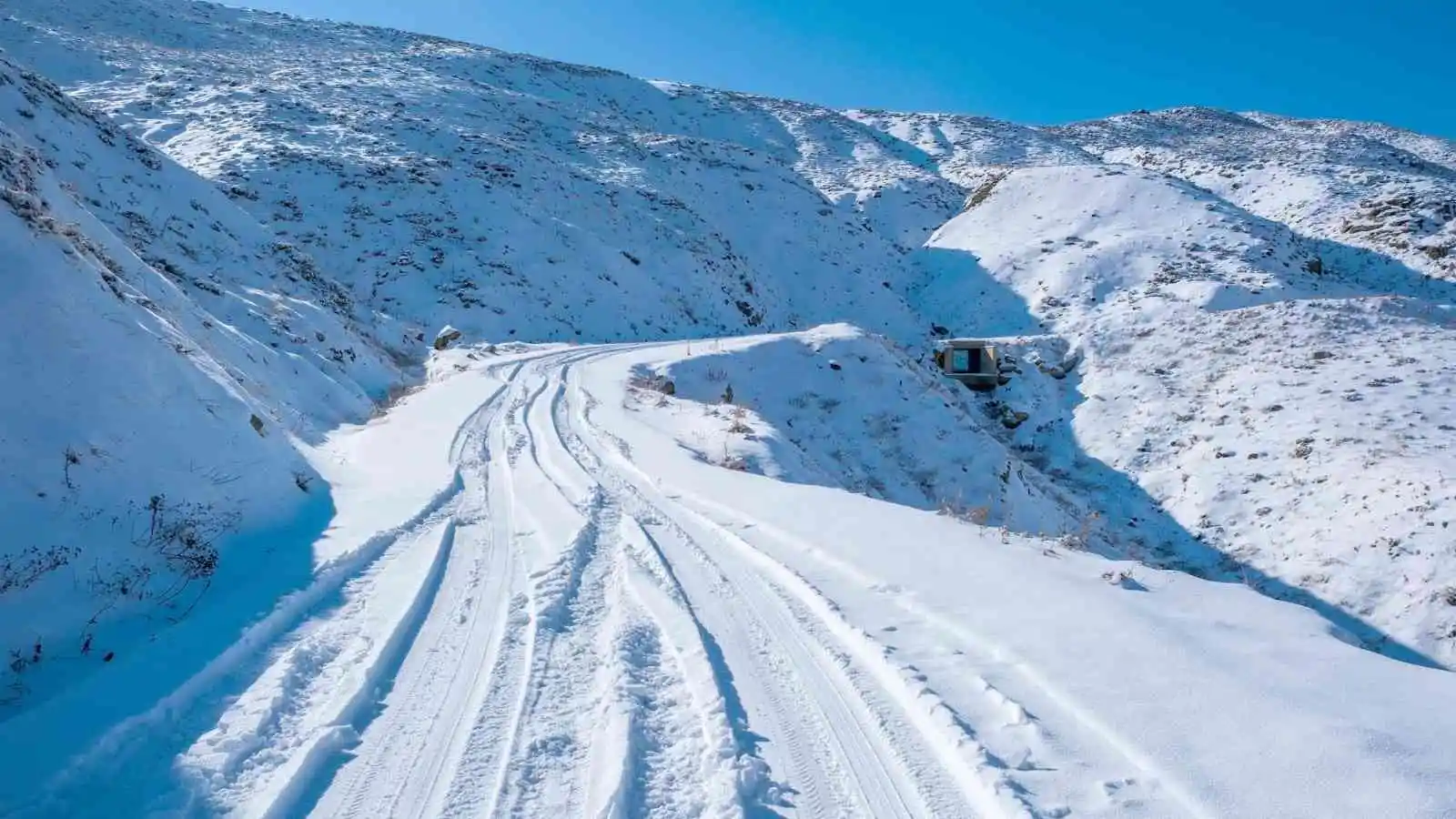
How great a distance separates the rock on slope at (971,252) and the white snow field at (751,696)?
A: 956 centimetres

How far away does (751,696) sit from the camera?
355 cm

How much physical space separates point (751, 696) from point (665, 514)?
11.2ft

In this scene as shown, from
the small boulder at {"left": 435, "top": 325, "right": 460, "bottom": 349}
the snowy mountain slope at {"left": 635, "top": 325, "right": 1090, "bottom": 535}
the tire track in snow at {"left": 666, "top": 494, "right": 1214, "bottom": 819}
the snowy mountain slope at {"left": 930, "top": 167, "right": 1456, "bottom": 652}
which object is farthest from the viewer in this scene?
the small boulder at {"left": 435, "top": 325, "right": 460, "bottom": 349}

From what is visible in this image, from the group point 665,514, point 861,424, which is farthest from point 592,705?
point 861,424

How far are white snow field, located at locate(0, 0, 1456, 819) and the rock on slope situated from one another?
19cm

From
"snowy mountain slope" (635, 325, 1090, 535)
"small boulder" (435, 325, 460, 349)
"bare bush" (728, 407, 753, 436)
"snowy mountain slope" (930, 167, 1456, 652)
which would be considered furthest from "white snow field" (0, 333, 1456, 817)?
"small boulder" (435, 325, 460, 349)

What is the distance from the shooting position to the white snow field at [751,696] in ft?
8.87

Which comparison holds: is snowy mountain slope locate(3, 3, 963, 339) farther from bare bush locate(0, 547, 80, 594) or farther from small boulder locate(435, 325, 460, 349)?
bare bush locate(0, 547, 80, 594)

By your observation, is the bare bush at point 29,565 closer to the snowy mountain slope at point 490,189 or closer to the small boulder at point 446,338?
the small boulder at point 446,338

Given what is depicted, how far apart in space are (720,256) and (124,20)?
47826mm

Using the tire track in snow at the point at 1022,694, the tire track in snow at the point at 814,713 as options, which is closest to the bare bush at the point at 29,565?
the tire track in snow at the point at 814,713

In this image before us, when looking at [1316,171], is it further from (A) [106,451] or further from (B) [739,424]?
(A) [106,451]

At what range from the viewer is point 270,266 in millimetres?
19094

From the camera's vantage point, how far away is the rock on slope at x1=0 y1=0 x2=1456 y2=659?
14570 mm
